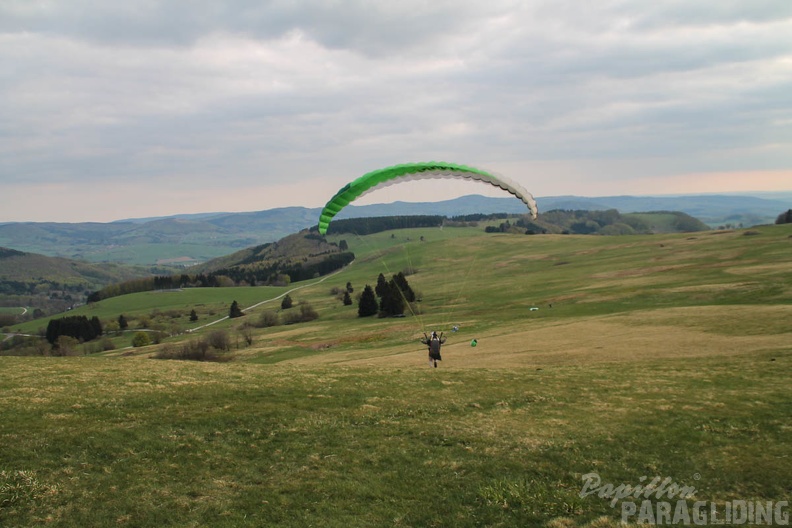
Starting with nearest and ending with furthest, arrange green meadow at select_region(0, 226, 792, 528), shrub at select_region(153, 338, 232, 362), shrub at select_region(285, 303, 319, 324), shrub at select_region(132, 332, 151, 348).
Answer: green meadow at select_region(0, 226, 792, 528), shrub at select_region(153, 338, 232, 362), shrub at select_region(132, 332, 151, 348), shrub at select_region(285, 303, 319, 324)

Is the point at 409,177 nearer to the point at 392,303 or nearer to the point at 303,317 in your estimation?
the point at 392,303

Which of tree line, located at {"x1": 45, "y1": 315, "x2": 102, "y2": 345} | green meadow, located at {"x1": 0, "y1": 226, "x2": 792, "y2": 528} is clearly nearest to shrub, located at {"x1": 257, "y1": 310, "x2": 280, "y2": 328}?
tree line, located at {"x1": 45, "y1": 315, "x2": 102, "y2": 345}

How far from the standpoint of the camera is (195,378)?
23078 millimetres

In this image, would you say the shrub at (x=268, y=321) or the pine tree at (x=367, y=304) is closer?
the pine tree at (x=367, y=304)

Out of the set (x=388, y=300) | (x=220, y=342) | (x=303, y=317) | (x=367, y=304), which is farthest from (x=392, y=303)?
(x=220, y=342)

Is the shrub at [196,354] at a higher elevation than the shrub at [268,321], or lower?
higher

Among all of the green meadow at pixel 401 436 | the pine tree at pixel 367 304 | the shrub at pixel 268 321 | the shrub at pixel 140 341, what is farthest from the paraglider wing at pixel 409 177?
the shrub at pixel 140 341

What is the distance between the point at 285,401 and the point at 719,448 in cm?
1441

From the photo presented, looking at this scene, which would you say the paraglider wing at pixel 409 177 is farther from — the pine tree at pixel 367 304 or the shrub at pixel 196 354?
the pine tree at pixel 367 304

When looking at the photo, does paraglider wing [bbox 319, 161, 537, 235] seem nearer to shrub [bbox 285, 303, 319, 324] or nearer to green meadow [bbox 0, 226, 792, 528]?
green meadow [bbox 0, 226, 792, 528]

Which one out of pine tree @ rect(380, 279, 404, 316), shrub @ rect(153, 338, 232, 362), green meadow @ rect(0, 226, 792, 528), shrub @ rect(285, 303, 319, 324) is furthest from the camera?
shrub @ rect(285, 303, 319, 324)

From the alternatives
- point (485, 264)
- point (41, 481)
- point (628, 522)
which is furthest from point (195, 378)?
point (485, 264)

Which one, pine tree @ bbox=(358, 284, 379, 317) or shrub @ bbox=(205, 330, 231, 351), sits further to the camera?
pine tree @ bbox=(358, 284, 379, 317)

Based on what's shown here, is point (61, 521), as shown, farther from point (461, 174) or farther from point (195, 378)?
point (461, 174)
